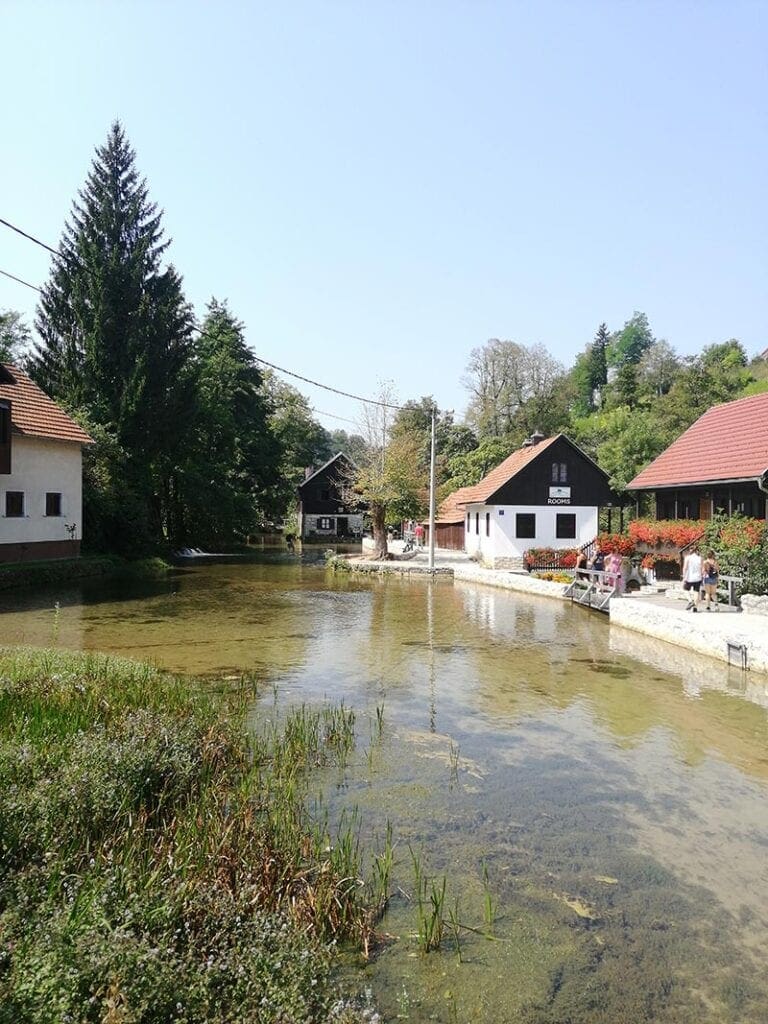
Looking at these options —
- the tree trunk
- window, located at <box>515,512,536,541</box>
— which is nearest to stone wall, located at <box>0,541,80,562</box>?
the tree trunk

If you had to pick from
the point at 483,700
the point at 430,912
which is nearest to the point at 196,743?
the point at 430,912

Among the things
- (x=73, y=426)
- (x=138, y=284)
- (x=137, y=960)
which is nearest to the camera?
(x=137, y=960)

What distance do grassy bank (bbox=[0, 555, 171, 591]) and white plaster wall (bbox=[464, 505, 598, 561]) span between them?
16.3 metres

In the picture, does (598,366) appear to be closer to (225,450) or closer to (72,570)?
(225,450)

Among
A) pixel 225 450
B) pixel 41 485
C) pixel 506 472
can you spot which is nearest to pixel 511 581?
pixel 506 472

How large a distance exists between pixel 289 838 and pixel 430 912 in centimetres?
130

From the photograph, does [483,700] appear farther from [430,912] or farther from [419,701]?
[430,912]

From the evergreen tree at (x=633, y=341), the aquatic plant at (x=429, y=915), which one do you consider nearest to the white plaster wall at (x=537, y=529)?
the aquatic plant at (x=429, y=915)

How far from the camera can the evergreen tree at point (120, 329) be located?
3794cm

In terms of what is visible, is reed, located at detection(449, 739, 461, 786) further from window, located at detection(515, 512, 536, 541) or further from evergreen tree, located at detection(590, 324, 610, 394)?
evergreen tree, located at detection(590, 324, 610, 394)

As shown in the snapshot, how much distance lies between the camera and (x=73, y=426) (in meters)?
31.4

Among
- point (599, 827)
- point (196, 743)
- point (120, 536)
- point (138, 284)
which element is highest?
point (138, 284)

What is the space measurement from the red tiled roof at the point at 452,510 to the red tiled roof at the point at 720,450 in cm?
1598

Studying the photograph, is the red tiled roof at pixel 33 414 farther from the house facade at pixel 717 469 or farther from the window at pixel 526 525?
the house facade at pixel 717 469
